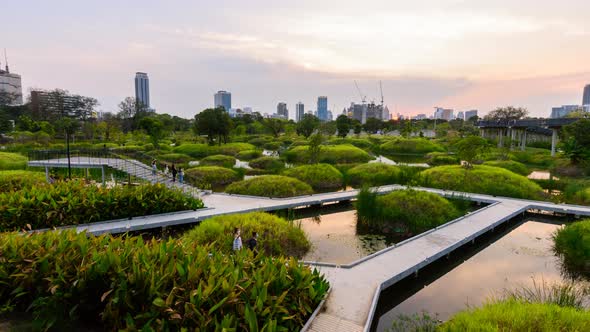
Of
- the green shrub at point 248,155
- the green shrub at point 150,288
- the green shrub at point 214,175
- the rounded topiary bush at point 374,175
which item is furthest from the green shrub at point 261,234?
the green shrub at point 248,155

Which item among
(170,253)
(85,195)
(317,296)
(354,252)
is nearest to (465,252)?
(354,252)

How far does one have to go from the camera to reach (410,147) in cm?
5119

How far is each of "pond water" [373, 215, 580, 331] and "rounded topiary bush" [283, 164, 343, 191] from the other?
12044mm

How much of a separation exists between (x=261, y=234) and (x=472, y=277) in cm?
707

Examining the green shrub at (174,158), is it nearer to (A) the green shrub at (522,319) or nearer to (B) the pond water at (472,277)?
(B) the pond water at (472,277)

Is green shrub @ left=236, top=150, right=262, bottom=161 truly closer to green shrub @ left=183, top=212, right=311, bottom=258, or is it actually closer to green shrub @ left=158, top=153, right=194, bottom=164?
green shrub @ left=158, top=153, right=194, bottom=164

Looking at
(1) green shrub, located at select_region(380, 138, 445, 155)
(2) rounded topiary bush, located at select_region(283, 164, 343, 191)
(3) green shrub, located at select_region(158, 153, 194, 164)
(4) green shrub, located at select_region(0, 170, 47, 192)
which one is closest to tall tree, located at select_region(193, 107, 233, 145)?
(3) green shrub, located at select_region(158, 153, 194, 164)

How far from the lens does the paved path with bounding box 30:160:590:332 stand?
741cm

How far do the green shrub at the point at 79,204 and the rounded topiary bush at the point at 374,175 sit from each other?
13.0m

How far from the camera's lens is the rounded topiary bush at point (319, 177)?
24.3 meters

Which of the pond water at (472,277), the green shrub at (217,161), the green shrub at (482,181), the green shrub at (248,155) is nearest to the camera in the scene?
the pond water at (472,277)

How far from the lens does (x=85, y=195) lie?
13.5 meters

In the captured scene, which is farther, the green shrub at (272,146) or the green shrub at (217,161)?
the green shrub at (272,146)

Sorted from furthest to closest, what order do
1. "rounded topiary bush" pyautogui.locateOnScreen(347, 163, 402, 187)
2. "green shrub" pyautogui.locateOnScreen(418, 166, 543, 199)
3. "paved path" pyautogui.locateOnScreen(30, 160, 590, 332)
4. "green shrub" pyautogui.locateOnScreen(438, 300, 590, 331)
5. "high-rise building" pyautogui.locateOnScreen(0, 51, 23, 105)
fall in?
1. "high-rise building" pyautogui.locateOnScreen(0, 51, 23, 105)
2. "rounded topiary bush" pyautogui.locateOnScreen(347, 163, 402, 187)
3. "green shrub" pyautogui.locateOnScreen(418, 166, 543, 199)
4. "paved path" pyautogui.locateOnScreen(30, 160, 590, 332)
5. "green shrub" pyautogui.locateOnScreen(438, 300, 590, 331)
